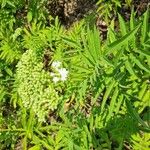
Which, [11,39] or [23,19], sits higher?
[23,19]

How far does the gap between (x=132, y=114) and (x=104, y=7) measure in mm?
1376

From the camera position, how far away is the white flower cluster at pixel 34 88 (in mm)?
3348

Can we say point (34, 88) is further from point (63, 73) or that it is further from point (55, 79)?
point (63, 73)

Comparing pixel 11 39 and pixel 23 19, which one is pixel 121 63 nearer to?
pixel 11 39

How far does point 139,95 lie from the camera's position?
2.78 meters

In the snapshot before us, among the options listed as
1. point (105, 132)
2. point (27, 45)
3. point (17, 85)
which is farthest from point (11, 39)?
point (105, 132)

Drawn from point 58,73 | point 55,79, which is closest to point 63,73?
point 58,73

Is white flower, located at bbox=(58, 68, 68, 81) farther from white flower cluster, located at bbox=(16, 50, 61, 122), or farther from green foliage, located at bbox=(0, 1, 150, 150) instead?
white flower cluster, located at bbox=(16, 50, 61, 122)

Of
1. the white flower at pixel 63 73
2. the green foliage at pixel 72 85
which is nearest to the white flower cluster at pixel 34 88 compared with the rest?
the green foliage at pixel 72 85

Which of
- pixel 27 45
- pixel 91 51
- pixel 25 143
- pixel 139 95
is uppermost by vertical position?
pixel 27 45

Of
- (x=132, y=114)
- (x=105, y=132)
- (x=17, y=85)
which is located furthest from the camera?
(x=17, y=85)

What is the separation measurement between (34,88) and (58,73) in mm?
262

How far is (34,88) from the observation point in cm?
338

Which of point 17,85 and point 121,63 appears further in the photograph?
point 17,85
